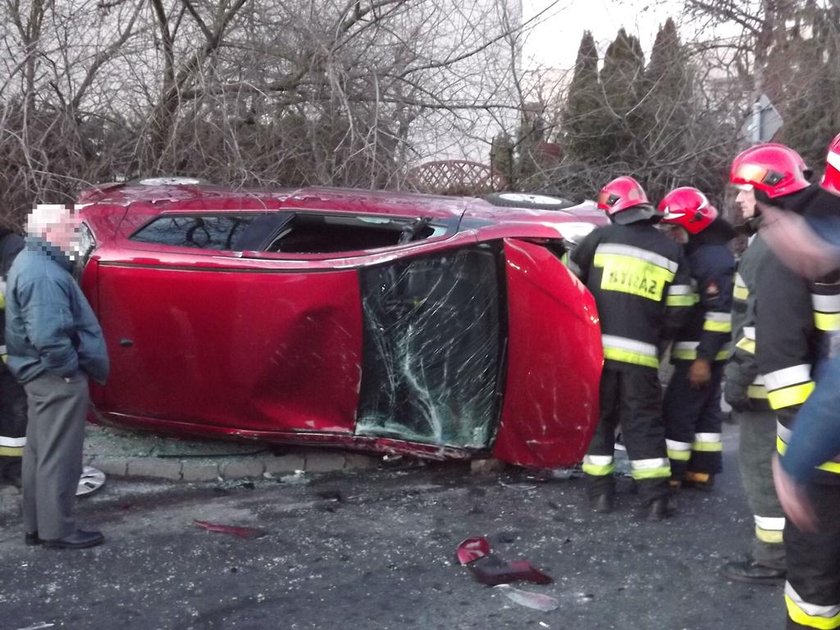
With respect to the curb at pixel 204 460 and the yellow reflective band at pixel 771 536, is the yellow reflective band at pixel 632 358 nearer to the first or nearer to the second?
the yellow reflective band at pixel 771 536

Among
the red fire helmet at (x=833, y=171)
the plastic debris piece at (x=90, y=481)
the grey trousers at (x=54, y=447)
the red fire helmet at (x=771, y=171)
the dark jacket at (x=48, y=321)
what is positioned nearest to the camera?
the red fire helmet at (x=833, y=171)

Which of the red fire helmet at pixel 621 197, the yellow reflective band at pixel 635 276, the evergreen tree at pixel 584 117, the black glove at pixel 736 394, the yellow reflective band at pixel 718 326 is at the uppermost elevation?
the evergreen tree at pixel 584 117

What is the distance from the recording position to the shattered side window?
460 centimetres

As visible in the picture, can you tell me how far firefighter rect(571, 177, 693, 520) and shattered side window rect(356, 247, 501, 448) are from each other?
1.73ft

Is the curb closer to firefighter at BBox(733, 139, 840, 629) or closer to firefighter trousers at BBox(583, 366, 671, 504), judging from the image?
firefighter trousers at BBox(583, 366, 671, 504)

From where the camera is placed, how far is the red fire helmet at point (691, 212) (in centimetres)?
482

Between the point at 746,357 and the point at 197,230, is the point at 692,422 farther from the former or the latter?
the point at 197,230

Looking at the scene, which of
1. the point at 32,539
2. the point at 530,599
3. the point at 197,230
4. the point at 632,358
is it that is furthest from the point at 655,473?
the point at 32,539

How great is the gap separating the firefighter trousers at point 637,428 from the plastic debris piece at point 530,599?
3.53 feet

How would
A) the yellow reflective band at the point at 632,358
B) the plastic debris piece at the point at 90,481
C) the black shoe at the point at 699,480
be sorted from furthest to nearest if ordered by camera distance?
the black shoe at the point at 699,480 < the plastic debris piece at the point at 90,481 < the yellow reflective band at the point at 632,358

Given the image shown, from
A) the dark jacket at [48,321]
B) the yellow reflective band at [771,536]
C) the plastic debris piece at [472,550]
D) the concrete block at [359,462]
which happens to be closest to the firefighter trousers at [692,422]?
the yellow reflective band at [771,536]

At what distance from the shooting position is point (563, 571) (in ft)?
13.0

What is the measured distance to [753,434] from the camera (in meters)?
4.02

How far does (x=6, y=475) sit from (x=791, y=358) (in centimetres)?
395
